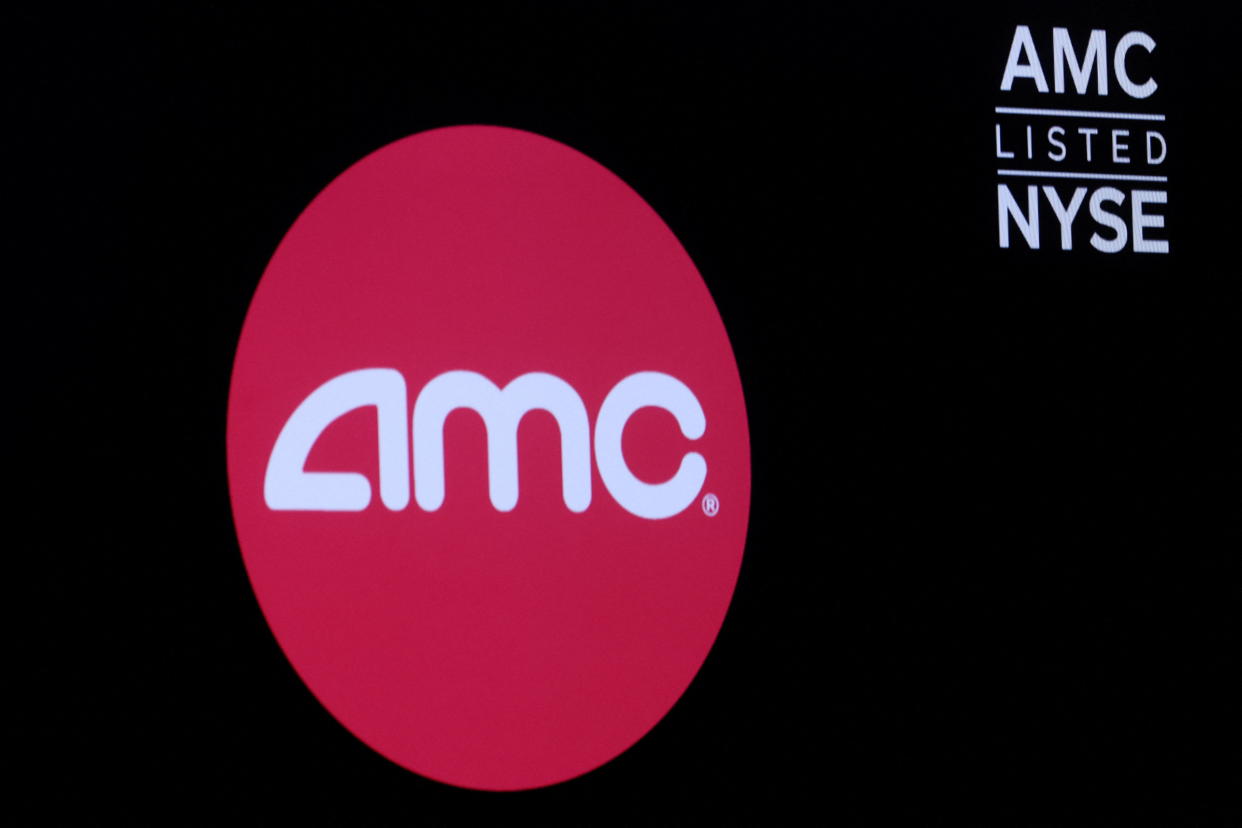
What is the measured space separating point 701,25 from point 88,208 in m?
1.00

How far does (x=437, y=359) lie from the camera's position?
2385mm

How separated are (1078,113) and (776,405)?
777 millimetres

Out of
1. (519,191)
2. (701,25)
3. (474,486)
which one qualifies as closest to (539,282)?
(519,191)

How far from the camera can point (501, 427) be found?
241 centimetres

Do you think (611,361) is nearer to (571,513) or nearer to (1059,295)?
(571,513)

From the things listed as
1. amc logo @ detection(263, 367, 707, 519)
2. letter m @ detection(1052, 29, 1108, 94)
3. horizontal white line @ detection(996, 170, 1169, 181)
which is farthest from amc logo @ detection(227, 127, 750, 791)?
letter m @ detection(1052, 29, 1108, 94)

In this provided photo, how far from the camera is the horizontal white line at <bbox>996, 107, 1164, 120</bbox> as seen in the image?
2.71 metres

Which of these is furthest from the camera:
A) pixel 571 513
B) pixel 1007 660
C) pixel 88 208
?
pixel 1007 660

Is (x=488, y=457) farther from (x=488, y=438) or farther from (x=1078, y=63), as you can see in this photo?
(x=1078, y=63)

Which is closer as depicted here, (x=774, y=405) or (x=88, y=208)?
(x=88, y=208)

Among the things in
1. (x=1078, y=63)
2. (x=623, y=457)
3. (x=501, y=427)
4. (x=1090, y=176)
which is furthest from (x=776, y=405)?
(x=1078, y=63)

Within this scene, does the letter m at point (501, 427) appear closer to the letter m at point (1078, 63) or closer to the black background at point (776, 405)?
the black background at point (776, 405)

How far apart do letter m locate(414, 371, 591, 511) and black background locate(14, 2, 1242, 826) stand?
29cm

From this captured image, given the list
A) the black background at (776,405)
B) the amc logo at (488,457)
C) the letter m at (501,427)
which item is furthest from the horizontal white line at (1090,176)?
the letter m at (501,427)
